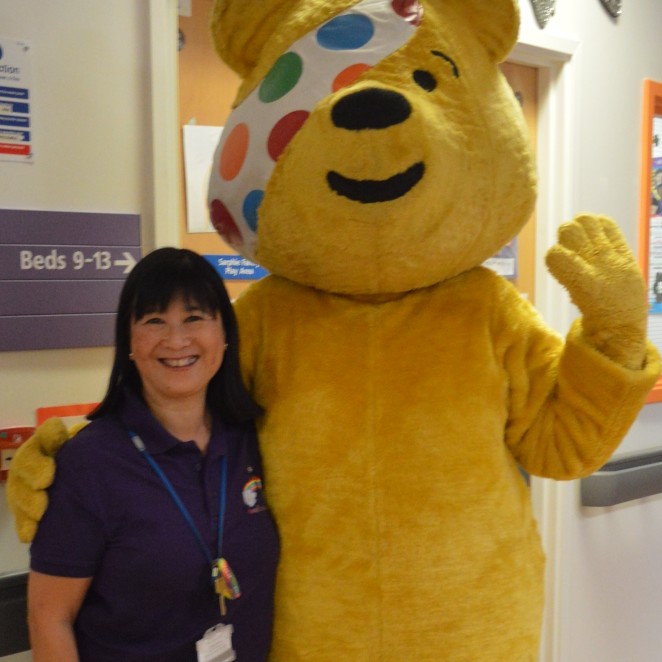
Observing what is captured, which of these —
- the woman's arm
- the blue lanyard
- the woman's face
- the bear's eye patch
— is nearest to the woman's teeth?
the woman's face

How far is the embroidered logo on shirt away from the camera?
1.13 m

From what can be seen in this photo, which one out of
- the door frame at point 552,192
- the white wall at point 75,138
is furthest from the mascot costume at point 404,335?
the door frame at point 552,192

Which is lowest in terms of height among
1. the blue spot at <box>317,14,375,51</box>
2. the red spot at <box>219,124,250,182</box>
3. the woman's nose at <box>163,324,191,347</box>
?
the woman's nose at <box>163,324,191,347</box>

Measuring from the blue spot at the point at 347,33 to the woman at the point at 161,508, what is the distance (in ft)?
1.30

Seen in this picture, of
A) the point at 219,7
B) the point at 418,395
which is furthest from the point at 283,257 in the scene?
the point at 219,7

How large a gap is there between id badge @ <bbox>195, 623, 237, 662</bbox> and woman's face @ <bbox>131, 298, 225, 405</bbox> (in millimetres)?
371

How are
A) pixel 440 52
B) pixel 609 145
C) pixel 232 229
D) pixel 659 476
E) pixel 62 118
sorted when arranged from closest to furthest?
pixel 440 52 → pixel 232 229 → pixel 62 118 → pixel 609 145 → pixel 659 476

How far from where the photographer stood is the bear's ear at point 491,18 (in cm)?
108

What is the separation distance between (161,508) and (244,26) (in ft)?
2.52

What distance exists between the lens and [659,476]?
7.47ft

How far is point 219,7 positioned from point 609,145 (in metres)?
1.44

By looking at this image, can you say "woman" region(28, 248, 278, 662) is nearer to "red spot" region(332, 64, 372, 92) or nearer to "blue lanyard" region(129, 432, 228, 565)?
"blue lanyard" region(129, 432, 228, 565)

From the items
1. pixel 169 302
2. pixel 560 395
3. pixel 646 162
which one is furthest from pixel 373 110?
pixel 646 162

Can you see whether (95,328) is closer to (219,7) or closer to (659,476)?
(219,7)
